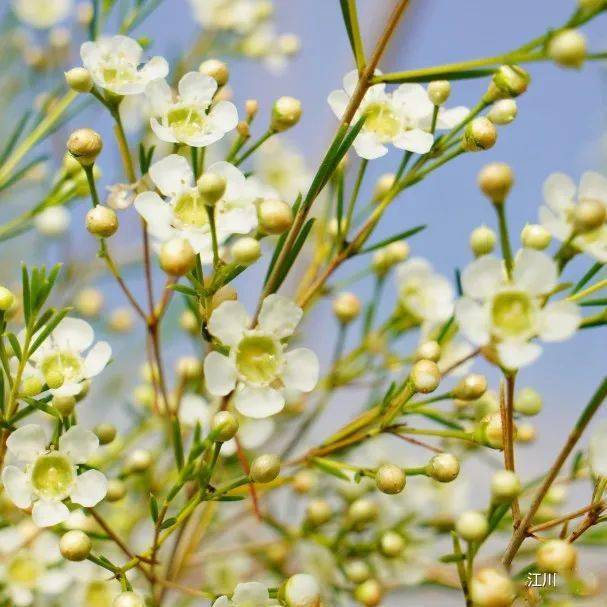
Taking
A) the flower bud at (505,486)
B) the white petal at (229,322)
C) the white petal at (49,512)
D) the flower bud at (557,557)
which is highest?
the white petal at (229,322)

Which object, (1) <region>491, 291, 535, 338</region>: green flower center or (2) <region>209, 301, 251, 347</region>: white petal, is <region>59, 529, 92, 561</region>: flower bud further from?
(1) <region>491, 291, 535, 338</region>: green flower center

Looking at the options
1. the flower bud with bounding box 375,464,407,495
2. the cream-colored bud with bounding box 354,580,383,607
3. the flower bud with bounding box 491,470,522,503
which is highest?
the flower bud with bounding box 491,470,522,503

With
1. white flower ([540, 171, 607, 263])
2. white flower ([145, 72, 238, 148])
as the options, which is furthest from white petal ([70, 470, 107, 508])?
white flower ([540, 171, 607, 263])

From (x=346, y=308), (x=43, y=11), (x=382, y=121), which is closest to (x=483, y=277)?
(x=382, y=121)

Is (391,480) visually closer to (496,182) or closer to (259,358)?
(259,358)

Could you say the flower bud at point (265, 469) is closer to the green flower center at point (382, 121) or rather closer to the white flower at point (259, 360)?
the white flower at point (259, 360)

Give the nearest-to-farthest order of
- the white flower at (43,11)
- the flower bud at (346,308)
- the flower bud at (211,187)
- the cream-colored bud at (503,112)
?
the flower bud at (211,187), the cream-colored bud at (503,112), the flower bud at (346,308), the white flower at (43,11)

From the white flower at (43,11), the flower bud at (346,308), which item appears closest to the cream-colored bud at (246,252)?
the flower bud at (346,308)
